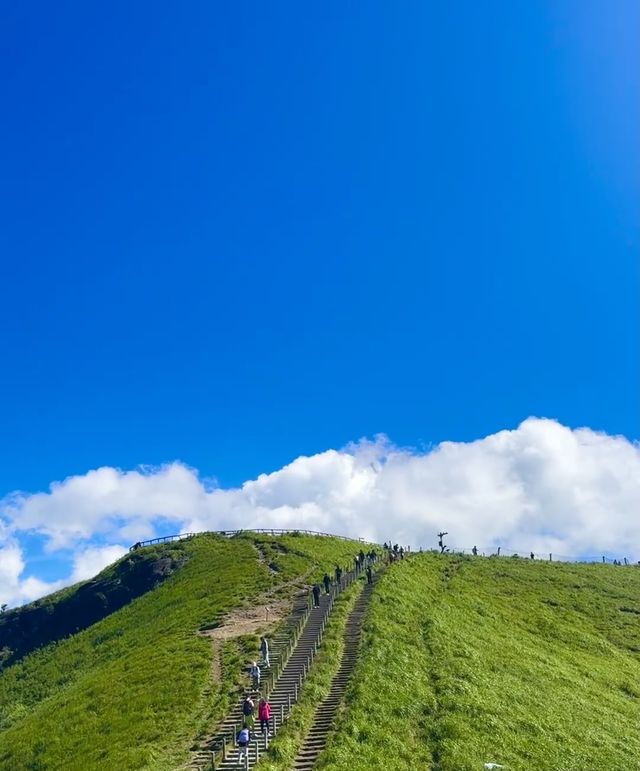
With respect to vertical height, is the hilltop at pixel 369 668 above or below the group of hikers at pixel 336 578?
Answer: below

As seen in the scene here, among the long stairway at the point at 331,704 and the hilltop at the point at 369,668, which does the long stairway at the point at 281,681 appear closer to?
the hilltop at the point at 369,668

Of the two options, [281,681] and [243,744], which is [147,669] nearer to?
[281,681]

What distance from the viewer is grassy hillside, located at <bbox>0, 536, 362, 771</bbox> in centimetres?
3234

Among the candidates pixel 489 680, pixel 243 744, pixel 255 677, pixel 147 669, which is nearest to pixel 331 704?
pixel 255 677

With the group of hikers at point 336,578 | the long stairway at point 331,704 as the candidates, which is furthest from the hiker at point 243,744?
the group of hikers at point 336,578

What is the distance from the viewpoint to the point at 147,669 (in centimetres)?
4178

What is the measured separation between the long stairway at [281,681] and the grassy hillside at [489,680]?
3.33m

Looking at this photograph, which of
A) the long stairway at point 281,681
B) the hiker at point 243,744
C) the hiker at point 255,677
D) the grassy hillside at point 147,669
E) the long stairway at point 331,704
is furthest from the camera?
the hiker at point 255,677

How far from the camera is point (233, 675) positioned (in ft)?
124

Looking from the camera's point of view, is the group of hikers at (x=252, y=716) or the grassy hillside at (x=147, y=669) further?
the grassy hillside at (x=147, y=669)

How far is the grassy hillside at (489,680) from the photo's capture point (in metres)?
27.5

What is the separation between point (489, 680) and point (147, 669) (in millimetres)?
21709

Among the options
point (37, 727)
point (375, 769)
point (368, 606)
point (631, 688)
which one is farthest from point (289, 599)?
point (375, 769)

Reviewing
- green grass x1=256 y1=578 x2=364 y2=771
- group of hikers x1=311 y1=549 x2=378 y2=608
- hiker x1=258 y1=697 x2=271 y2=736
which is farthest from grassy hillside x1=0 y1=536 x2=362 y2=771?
green grass x1=256 y1=578 x2=364 y2=771
